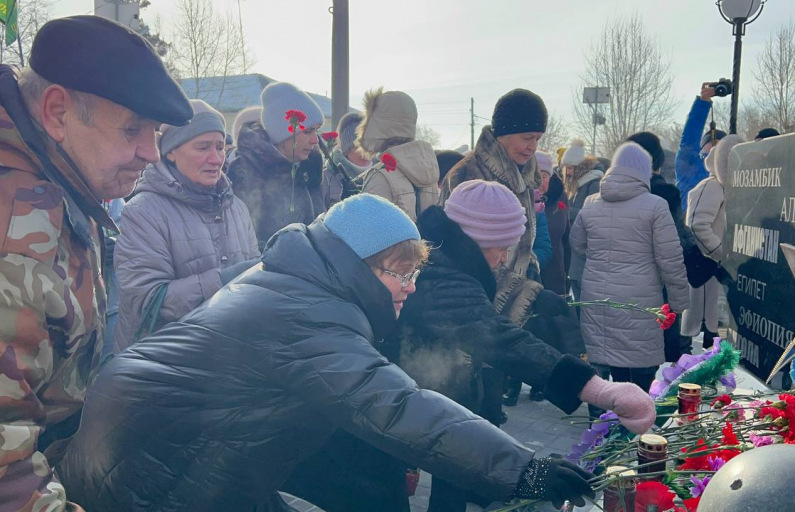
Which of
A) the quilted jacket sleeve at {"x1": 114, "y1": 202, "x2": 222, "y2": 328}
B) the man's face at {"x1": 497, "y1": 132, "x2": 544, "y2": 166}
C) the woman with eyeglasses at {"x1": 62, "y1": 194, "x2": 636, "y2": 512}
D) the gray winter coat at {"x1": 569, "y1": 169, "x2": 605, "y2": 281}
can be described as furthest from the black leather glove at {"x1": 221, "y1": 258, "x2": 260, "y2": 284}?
the gray winter coat at {"x1": 569, "y1": 169, "x2": 605, "y2": 281}

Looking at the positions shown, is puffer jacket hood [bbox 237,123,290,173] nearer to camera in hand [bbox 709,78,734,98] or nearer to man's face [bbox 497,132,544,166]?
man's face [bbox 497,132,544,166]

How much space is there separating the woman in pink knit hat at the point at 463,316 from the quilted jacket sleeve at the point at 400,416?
804mm

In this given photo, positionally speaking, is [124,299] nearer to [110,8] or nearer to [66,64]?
[66,64]

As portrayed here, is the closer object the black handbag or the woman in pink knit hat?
the woman in pink knit hat

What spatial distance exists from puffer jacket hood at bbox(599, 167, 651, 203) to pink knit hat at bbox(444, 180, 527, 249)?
1676mm

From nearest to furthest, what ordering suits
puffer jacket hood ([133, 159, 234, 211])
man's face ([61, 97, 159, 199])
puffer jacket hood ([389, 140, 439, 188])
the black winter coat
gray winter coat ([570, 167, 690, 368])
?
man's face ([61, 97, 159, 199]), puffer jacket hood ([133, 159, 234, 211]), the black winter coat, puffer jacket hood ([389, 140, 439, 188]), gray winter coat ([570, 167, 690, 368])

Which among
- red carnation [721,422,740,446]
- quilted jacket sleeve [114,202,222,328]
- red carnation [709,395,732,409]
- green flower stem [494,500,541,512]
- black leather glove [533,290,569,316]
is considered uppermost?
quilted jacket sleeve [114,202,222,328]

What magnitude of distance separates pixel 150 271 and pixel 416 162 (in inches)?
74.5

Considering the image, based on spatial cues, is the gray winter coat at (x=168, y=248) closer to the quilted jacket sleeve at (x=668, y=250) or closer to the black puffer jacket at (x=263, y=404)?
the black puffer jacket at (x=263, y=404)

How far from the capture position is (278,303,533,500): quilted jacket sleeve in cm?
159

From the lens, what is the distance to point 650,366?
167 inches

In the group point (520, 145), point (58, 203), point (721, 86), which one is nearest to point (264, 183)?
point (520, 145)

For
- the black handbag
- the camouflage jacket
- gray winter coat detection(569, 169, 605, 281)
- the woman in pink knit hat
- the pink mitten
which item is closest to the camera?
the camouflage jacket

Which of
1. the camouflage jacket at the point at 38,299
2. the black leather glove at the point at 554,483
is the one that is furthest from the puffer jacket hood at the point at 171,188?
the black leather glove at the point at 554,483
